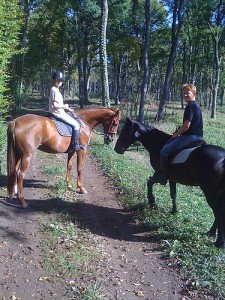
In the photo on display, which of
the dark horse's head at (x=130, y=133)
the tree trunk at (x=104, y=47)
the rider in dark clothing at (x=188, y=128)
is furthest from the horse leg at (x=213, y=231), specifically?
the tree trunk at (x=104, y=47)

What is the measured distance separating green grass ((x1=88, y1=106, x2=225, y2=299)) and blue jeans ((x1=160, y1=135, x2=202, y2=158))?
1622mm

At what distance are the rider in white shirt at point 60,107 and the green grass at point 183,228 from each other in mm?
2261

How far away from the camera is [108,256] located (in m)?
6.43

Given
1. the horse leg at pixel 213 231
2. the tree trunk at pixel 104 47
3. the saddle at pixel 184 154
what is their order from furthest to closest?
the tree trunk at pixel 104 47
the saddle at pixel 184 154
the horse leg at pixel 213 231

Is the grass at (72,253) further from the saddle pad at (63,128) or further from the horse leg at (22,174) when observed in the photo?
the saddle pad at (63,128)

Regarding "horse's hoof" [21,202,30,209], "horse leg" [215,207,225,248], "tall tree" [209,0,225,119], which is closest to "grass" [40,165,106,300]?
"horse's hoof" [21,202,30,209]

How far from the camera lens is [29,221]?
7695mm

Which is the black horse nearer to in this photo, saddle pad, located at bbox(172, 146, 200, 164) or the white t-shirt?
saddle pad, located at bbox(172, 146, 200, 164)

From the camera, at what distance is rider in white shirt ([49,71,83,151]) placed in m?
9.02

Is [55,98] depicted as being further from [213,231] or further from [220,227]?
[220,227]

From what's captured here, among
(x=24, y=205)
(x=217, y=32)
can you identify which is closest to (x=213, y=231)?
(x=24, y=205)

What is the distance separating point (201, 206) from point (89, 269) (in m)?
4.90

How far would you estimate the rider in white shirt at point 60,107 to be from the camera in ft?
29.6

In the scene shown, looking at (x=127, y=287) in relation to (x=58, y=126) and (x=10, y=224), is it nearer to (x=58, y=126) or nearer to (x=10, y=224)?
(x=10, y=224)
